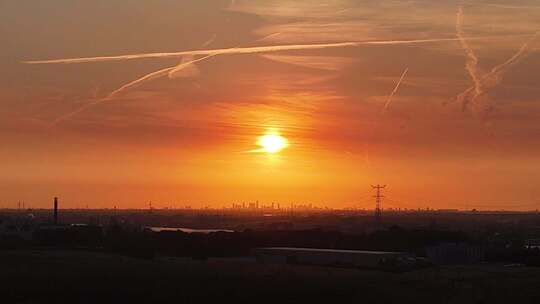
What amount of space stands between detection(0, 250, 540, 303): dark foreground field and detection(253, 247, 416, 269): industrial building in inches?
229

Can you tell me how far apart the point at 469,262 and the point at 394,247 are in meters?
11.9

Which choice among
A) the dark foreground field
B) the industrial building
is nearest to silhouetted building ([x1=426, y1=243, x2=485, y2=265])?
the industrial building

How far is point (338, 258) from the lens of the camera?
7100cm

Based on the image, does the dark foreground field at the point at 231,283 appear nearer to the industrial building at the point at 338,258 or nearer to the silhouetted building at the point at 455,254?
the industrial building at the point at 338,258

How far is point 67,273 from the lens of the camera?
49875 mm

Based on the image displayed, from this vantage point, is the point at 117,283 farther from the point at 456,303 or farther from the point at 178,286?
the point at 456,303

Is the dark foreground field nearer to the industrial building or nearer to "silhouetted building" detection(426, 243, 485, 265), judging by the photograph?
the industrial building

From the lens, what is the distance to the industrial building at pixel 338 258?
66562 millimetres

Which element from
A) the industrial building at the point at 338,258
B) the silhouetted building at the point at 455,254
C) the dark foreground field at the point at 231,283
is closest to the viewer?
the dark foreground field at the point at 231,283

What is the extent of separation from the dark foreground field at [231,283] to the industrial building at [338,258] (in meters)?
5.82

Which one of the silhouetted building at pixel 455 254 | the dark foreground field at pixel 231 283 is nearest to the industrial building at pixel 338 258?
the silhouetted building at pixel 455 254

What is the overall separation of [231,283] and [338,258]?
75.7ft

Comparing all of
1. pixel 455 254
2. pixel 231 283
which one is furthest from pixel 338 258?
pixel 231 283

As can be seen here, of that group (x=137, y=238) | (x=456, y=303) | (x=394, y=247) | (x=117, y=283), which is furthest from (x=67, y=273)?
(x=394, y=247)
